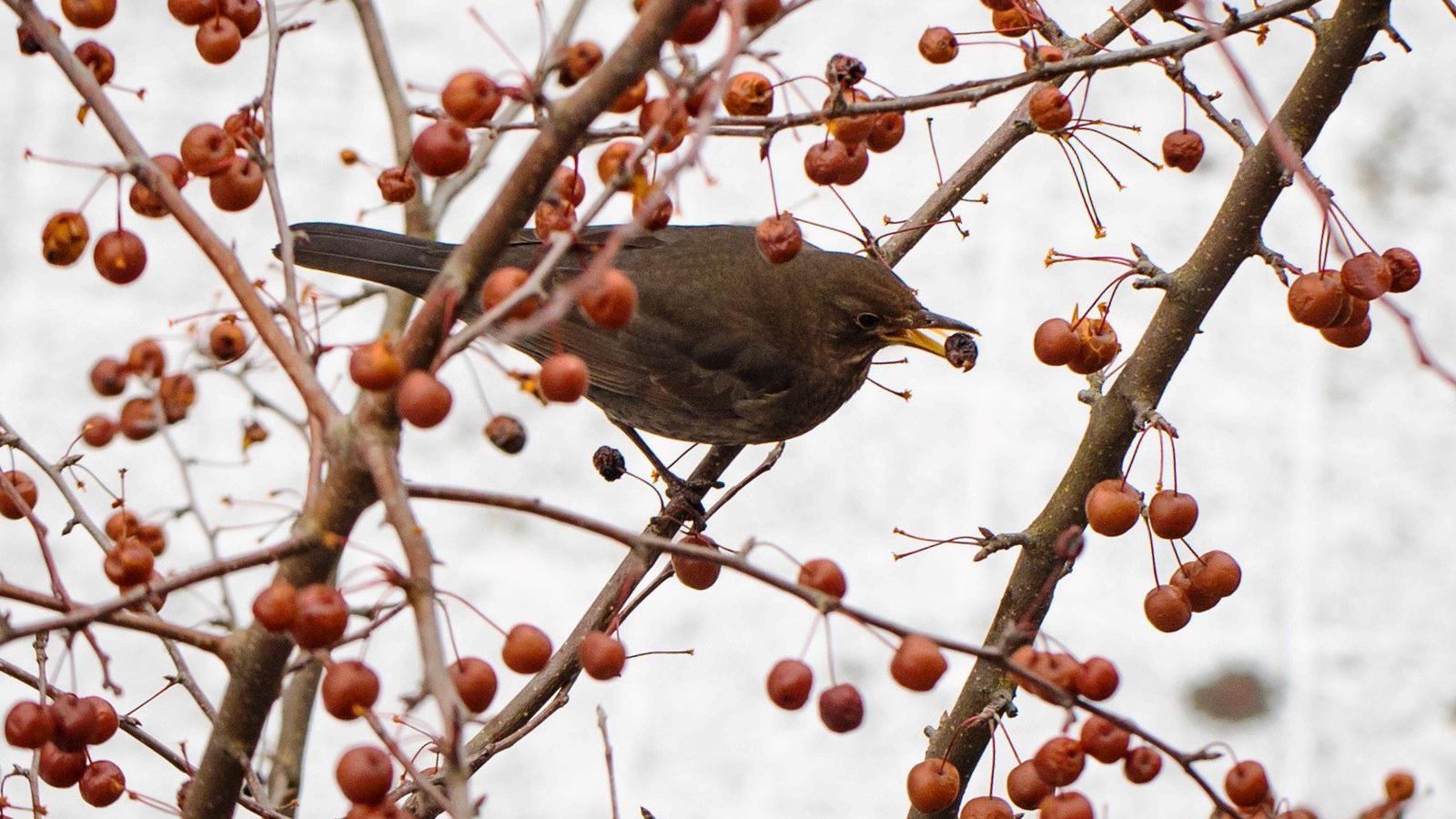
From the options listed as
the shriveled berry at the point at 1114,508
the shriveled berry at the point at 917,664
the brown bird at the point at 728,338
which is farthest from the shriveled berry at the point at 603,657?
the brown bird at the point at 728,338

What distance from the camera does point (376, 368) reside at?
847mm

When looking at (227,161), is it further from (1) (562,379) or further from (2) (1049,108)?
(2) (1049,108)

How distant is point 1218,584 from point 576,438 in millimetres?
2652

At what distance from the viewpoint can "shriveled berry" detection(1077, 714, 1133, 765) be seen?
112cm

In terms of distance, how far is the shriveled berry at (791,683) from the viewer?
1.07 meters

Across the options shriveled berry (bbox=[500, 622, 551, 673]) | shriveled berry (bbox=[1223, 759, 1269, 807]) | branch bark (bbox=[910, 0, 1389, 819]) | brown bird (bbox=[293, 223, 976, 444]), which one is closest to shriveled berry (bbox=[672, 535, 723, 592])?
branch bark (bbox=[910, 0, 1389, 819])

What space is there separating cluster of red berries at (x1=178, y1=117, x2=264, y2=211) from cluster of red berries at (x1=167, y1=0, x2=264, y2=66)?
6cm

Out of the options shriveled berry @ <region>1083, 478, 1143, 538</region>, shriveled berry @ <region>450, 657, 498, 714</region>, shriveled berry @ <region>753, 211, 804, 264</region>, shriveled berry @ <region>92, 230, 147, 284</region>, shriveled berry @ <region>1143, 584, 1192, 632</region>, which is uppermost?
shriveled berry @ <region>753, 211, 804, 264</region>

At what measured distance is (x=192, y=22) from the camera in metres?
1.29

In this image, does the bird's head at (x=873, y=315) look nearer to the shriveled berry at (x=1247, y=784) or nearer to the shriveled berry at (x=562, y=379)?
the shriveled berry at (x=1247, y=784)

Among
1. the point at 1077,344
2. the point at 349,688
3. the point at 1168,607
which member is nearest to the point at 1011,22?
the point at 1077,344

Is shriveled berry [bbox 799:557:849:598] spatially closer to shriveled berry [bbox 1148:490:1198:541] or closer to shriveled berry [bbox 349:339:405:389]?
shriveled berry [bbox 349:339:405:389]

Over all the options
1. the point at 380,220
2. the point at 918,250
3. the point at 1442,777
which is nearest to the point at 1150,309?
the point at 918,250

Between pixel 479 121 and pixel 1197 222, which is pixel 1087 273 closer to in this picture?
pixel 1197 222
